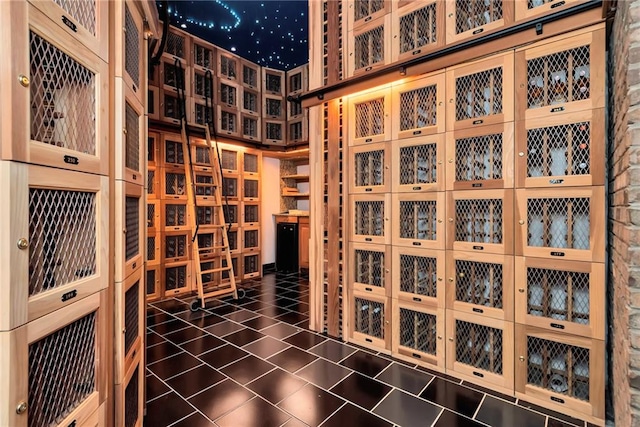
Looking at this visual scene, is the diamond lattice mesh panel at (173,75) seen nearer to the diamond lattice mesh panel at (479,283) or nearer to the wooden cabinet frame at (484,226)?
the wooden cabinet frame at (484,226)

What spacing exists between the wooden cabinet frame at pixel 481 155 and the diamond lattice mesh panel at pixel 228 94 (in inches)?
155

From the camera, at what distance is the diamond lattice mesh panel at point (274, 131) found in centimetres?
577

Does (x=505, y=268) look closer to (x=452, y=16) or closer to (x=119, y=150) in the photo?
(x=452, y=16)

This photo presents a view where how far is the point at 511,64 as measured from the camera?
2.15 m

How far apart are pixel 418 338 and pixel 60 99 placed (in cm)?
275

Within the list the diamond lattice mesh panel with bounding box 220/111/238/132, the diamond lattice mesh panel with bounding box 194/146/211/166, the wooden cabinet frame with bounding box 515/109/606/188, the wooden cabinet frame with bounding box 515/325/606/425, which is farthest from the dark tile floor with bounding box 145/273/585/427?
the diamond lattice mesh panel with bounding box 220/111/238/132

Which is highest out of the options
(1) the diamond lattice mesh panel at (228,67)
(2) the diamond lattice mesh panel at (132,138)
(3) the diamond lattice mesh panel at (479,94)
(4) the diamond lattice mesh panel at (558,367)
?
(1) the diamond lattice mesh panel at (228,67)

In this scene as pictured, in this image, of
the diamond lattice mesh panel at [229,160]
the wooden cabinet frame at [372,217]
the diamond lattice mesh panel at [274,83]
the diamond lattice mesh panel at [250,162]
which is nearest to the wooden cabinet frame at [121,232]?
the wooden cabinet frame at [372,217]

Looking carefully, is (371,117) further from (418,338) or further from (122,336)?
(122,336)

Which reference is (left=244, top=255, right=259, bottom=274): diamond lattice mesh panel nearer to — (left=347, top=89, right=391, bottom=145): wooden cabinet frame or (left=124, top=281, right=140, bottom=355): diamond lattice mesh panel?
(left=347, top=89, right=391, bottom=145): wooden cabinet frame

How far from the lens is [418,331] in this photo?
8.66 feet

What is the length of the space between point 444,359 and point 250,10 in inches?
193

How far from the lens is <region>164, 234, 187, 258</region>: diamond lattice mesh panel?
4.45 metres

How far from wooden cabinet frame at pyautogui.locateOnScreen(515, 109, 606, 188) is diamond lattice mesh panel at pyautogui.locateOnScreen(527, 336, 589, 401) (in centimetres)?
106
